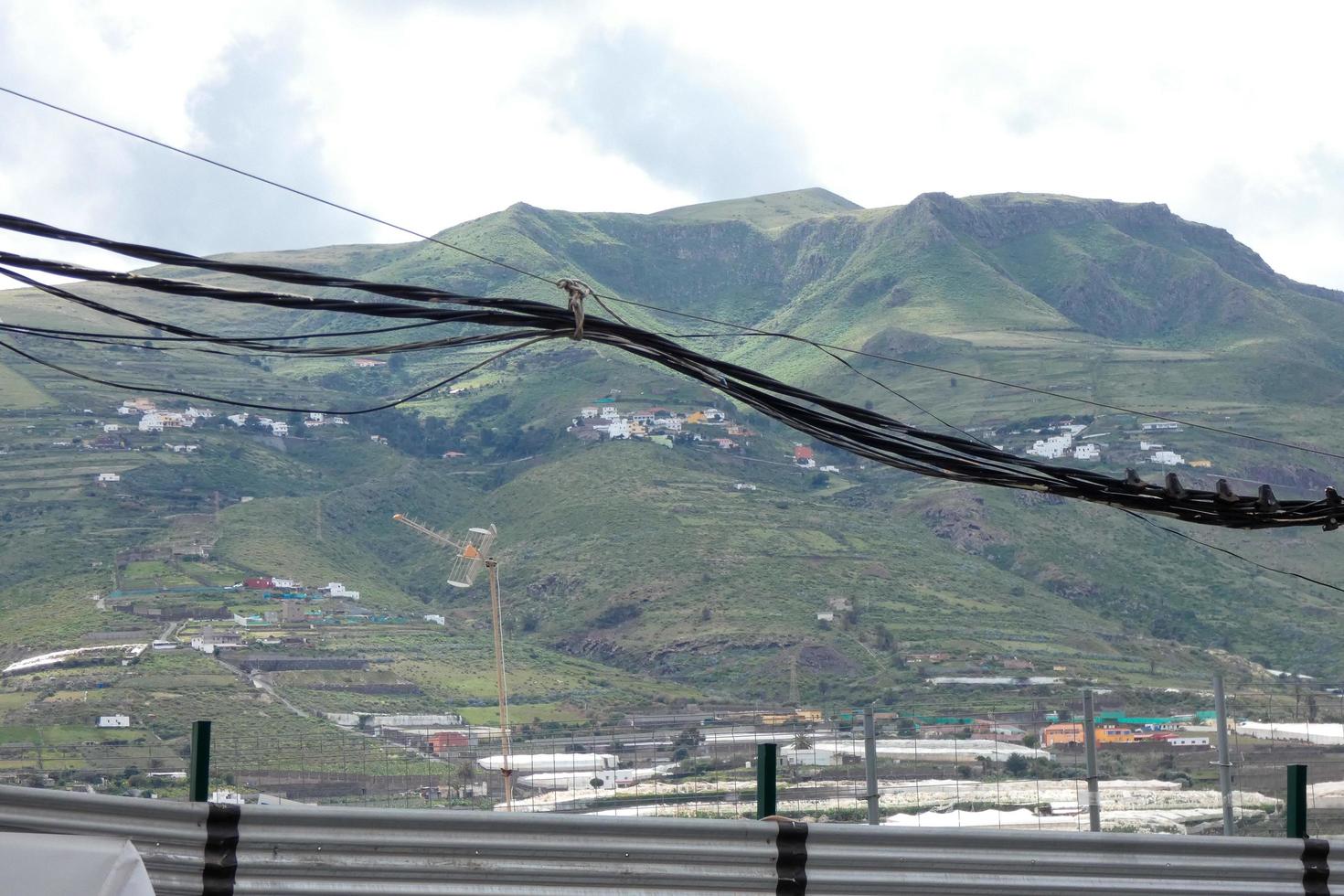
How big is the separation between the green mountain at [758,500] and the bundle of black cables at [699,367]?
47213mm

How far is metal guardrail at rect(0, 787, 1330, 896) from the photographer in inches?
147

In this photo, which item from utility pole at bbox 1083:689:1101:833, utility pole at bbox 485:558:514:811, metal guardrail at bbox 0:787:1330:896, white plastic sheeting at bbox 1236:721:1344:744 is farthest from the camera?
white plastic sheeting at bbox 1236:721:1344:744

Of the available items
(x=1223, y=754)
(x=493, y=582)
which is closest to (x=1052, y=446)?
(x=493, y=582)

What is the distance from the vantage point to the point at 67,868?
3.07m

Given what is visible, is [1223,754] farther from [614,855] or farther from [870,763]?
[614,855]

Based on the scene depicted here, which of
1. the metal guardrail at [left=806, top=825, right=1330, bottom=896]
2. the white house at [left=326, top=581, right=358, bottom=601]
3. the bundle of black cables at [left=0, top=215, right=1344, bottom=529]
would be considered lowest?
the metal guardrail at [left=806, top=825, right=1330, bottom=896]

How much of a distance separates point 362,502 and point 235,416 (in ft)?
57.2

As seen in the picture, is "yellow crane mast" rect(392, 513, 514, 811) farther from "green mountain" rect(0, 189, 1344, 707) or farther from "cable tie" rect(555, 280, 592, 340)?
"cable tie" rect(555, 280, 592, 340)

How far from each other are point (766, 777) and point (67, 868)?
2265 mm

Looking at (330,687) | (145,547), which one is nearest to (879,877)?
(330,687)

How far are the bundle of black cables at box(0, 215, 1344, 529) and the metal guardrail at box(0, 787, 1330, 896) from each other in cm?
181

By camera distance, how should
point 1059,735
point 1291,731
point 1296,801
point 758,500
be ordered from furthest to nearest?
1. point 758,500
2. point 1059,735
3. point 1291,731
4. point 1296,801

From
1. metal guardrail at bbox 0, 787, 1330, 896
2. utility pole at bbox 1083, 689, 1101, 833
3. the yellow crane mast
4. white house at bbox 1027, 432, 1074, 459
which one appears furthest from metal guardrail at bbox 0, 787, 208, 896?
white house at bbox 1027, 432, 1074, 459

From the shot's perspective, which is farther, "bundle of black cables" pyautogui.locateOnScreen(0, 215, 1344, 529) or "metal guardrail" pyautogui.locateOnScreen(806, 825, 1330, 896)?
"bundle of black cables" pyautogui.locateOnScreen(0, 215, 1344, 529)
